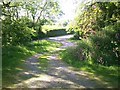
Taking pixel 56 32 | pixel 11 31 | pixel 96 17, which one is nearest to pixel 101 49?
pixel 96 17

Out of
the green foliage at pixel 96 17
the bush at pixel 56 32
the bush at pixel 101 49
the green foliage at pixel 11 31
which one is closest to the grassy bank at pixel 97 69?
the bush at pixel 101 49

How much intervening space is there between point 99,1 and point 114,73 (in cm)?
509

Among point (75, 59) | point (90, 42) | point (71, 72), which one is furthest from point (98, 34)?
point (71, 72)

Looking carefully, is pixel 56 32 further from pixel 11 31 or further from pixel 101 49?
pixel 101 49

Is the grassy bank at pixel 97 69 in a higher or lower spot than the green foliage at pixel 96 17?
lower

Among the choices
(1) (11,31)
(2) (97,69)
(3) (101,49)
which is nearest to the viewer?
(2) (97,69)

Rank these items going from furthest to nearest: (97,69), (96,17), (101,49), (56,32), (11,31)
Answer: (56,32) → (96,17) → (11,31) → (101,49) → (97,69)

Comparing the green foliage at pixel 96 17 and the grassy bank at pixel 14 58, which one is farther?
the green foliage at pixel 96 17

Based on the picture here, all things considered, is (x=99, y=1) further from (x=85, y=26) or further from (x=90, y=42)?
(x=90, y=42)

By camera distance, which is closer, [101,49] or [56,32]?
[101,49]

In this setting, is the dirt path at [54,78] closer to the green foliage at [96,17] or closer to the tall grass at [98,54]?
the tall grass at [98,54]

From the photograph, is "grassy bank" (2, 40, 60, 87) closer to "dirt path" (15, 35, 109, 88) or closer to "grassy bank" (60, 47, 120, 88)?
"dirt path" (15, 35, 109, 88)

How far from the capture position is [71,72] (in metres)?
9.32

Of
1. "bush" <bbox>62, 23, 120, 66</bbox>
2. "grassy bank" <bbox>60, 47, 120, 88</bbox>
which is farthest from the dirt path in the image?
"bush" <bbox>62, 23, 120, 66</bbox>
